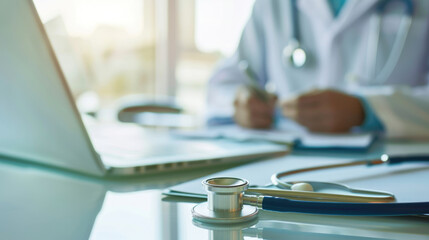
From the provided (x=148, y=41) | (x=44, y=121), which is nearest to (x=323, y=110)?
(x=44, y=121)

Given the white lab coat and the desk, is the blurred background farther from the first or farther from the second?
the desk

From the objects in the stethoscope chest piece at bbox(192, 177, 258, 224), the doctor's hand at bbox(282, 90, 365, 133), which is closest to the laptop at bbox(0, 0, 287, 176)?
the stethoscope chest piece at bbox(192, 177, 258, 224)

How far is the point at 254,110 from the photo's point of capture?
3.20 feet

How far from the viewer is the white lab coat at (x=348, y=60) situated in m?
0.85

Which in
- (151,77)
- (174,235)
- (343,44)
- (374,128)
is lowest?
(174,235)

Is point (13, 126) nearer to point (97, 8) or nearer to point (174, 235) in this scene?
point (174, 235)

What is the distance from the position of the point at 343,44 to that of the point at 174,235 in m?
0.99

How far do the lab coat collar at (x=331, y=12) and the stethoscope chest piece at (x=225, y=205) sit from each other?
2.92 feet

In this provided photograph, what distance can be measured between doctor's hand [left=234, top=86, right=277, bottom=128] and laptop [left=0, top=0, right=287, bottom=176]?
16.4 inches

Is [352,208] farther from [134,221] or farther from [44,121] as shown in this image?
[44,121]

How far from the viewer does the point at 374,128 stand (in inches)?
36.2

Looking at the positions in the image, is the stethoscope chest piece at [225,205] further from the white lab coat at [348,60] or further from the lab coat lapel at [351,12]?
the lab coat lapel at [351,12]

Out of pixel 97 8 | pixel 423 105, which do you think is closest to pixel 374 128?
pixel 423 105

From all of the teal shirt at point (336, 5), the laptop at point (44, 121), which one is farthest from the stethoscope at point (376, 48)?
the laptop at point (44, 121)
